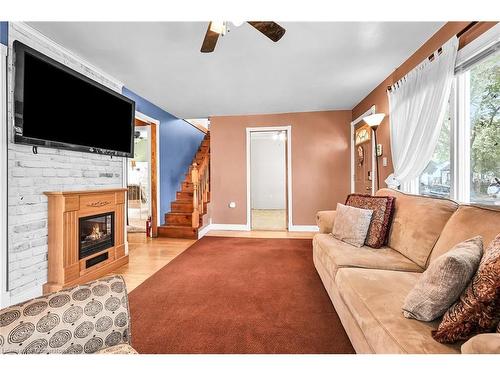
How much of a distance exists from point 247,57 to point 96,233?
271cm

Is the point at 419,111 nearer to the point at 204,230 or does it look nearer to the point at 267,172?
the point at 204,230

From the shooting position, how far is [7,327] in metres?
0.72

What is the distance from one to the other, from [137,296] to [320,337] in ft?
5.42

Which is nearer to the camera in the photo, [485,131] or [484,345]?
[484,345]

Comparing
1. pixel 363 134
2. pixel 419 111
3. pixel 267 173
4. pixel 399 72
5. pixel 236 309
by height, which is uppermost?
pixel 399 72

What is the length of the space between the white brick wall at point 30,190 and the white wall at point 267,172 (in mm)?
5944

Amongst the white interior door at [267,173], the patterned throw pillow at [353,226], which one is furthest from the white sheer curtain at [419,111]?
the white interior door at [267,173]

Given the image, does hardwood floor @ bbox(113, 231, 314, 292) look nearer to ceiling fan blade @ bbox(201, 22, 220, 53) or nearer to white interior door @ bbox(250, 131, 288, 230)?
ceiling fan blade @ bbox(201, 22, 220, 53)

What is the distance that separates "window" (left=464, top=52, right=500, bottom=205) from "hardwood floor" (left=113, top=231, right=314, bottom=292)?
2921 millimetres

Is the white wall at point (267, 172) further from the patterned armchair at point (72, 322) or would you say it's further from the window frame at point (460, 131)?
the patterned armchair at point (72, 322)

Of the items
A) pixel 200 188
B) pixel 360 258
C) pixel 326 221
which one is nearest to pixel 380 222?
pixel 360 258

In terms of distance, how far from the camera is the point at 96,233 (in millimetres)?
2838

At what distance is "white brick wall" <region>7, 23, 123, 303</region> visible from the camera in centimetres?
205

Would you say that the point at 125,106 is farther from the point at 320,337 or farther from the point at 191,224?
the point at 320,337
